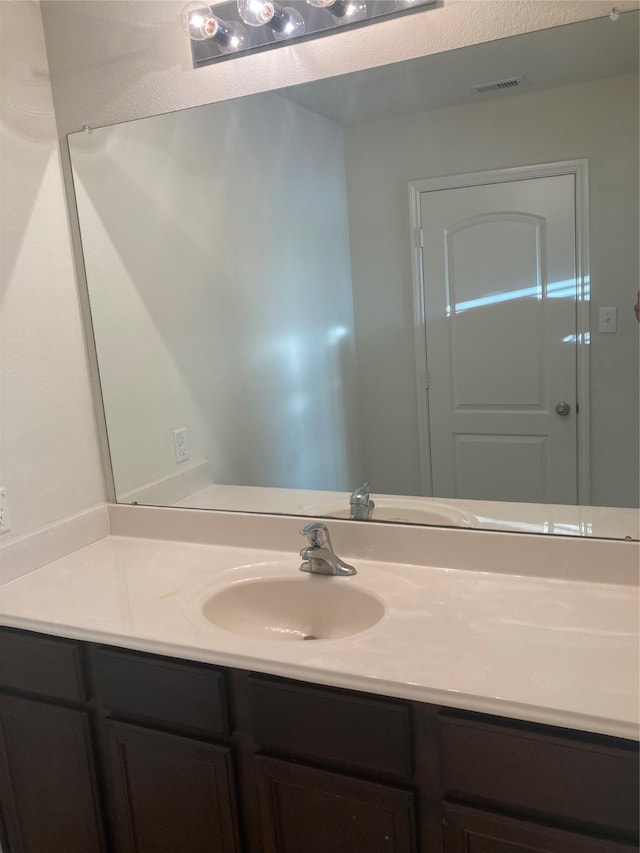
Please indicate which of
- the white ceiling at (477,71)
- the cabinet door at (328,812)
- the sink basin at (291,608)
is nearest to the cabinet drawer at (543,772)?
the cabinet door at (328,812)

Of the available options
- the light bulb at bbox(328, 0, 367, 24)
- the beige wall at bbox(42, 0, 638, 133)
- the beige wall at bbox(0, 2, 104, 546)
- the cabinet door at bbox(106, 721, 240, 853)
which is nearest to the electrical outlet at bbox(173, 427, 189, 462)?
the beige wall at bbox(0, 2, 104, 546)

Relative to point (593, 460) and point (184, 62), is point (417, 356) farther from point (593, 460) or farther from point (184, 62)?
point (184, 62)

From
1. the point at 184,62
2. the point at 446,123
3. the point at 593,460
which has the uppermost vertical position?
the point at 184,62

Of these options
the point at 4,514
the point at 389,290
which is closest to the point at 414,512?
the point at 389,290

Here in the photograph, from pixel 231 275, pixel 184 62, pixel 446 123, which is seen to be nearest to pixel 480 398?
pixel 446 123

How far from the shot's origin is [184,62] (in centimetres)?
167

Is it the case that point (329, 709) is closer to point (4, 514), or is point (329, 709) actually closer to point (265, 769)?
point (265, 769)

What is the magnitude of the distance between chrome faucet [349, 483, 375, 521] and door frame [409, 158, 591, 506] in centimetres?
14

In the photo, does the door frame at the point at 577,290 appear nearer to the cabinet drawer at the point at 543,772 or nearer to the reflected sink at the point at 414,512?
the reflected sink at the point at 414,512

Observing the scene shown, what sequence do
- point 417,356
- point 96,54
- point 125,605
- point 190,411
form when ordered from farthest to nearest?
point 190,411 < point 96,54 < point 417,356 < point 125,605

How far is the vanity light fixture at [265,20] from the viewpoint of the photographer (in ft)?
4.82

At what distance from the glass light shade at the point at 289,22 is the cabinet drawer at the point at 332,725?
1.39 metres

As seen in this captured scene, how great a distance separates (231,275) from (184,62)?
1.73 ft

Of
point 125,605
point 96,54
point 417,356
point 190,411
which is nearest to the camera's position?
point 125,605
